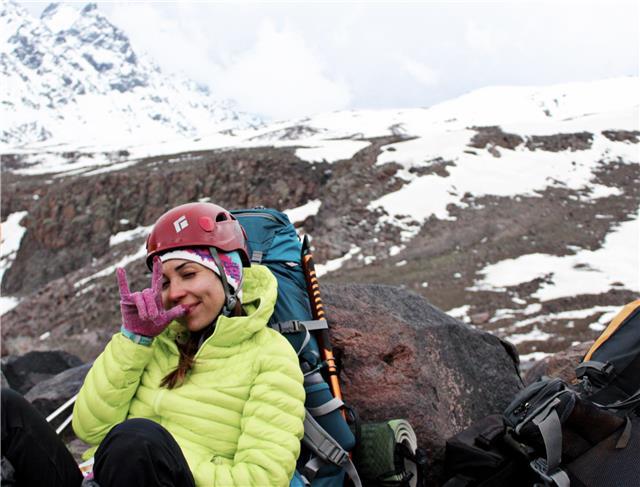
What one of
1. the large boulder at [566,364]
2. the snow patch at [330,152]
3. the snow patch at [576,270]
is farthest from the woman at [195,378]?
the snow patch at [330,152]

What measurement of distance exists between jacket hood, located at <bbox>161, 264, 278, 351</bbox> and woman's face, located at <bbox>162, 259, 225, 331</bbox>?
0.55ft

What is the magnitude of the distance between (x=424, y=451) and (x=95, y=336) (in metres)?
17.7

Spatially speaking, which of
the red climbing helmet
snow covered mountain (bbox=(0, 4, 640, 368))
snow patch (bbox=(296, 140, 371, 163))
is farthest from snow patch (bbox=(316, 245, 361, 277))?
the red climbing helmet

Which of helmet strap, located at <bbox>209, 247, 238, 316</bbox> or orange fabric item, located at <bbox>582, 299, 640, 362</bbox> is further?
orange fabric item, located at <bbox>582, 299, 640, 362</bbox>

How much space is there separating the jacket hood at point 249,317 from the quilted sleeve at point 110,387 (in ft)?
1.08

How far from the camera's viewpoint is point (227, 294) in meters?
3.62

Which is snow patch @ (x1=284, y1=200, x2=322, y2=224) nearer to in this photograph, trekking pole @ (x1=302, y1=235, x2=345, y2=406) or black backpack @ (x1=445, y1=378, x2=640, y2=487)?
trekking pole @ (x1=302, y1=235, x2=345, y2=406)

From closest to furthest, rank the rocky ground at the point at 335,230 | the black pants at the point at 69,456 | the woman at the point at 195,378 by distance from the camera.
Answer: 1. the black pants at the point at 69,456
2. the woman at the point at 195,378
3. the rocky ground at the point at 335,230

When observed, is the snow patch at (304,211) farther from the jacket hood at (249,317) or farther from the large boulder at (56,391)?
the jacket hood at (249,317)

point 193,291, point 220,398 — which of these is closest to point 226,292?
point 193,291

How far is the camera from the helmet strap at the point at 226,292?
3604 millimetres

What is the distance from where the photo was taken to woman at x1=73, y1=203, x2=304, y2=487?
116 inches

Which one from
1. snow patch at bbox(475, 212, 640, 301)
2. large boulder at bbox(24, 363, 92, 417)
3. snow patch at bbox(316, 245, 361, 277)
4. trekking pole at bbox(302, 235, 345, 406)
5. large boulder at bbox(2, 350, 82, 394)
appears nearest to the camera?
trekking pole at bbox(302, 235, 345, 406)

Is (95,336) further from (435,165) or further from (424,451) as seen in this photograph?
(435,165)
